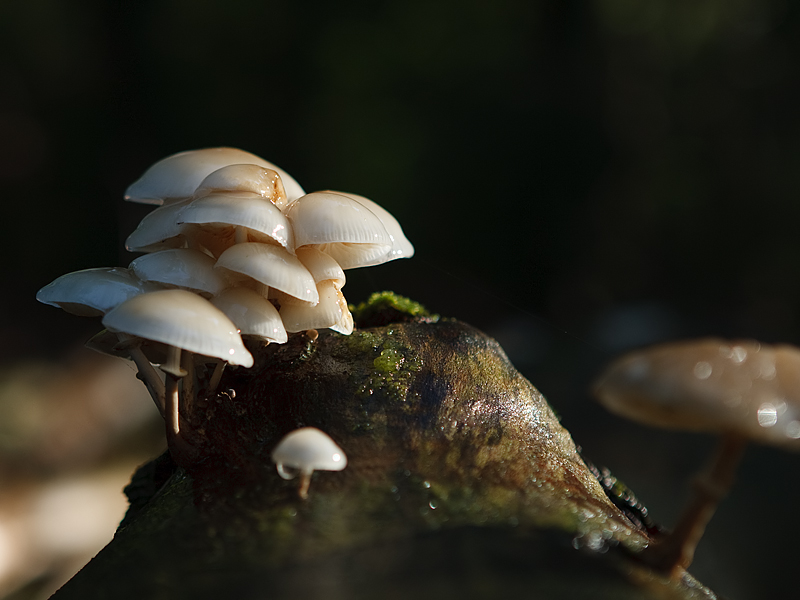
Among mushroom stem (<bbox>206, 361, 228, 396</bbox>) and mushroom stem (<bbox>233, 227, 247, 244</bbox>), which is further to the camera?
mushroom stem (<bbox>206, 361, 228, 396</bbox>)

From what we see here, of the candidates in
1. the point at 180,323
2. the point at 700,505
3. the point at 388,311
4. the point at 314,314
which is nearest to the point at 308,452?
the point at 180,323

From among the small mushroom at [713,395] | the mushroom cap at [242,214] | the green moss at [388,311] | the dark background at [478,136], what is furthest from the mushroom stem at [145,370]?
the dark background at [478,136]

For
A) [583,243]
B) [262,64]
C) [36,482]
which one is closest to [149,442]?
[36,482]

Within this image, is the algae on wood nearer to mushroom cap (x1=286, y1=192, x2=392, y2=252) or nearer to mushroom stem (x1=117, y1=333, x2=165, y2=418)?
mushroom stem (x1=117, y1=333, x2=165, y2=418)

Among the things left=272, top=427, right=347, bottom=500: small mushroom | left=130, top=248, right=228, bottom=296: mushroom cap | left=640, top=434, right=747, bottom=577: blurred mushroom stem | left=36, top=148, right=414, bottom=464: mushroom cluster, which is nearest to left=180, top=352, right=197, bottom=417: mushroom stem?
left=36, top=148, right=414, bottom=464: mushroom cluster

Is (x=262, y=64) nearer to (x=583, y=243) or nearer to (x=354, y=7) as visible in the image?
(x=354, y=7)

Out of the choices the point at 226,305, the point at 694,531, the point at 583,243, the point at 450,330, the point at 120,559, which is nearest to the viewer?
the point at 694,531
